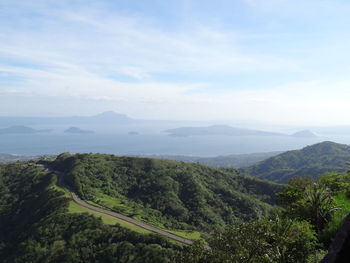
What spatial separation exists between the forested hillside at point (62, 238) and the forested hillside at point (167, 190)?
1159 centimetres

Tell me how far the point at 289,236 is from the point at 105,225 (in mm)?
49682

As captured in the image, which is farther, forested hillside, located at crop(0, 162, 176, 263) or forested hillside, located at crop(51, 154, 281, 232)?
forested hillside, located at crop(51, 154, 281, 232)

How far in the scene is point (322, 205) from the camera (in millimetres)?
20297

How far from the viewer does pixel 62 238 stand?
59.6 m

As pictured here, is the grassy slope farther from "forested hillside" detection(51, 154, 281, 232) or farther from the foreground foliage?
the foreground foliage

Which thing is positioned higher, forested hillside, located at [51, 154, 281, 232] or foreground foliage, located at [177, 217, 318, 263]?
foreground foliage, located at [177, 217, 318, 263]

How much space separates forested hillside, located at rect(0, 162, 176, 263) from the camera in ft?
170

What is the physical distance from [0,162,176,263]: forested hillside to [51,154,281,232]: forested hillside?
456 inches

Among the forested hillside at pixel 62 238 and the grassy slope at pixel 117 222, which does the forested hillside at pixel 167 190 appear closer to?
the grassy slope at pixel 117 222

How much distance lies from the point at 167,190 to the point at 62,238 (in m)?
41.5

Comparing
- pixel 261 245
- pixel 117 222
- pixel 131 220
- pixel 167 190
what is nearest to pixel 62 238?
pixel 117 222

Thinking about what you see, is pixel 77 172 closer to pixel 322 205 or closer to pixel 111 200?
pixel 111 200

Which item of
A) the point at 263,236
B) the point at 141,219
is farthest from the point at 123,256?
the point at 263,236

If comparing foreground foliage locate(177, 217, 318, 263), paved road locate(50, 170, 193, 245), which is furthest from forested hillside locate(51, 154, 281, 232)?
foreground foliage locate(177, 217, 318, 263)
